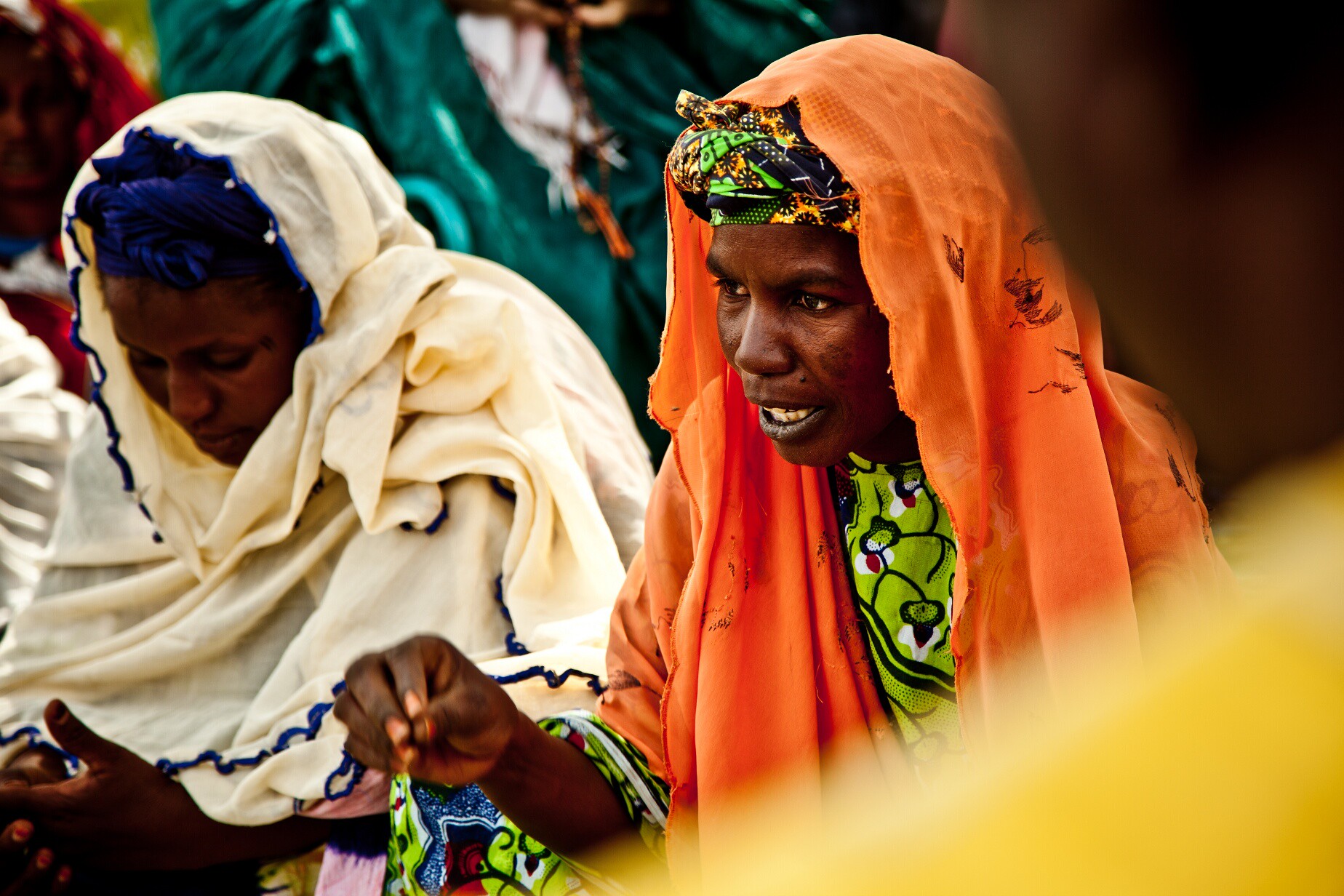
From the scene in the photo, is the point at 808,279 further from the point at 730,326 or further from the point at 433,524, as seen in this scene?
the point at 433,524

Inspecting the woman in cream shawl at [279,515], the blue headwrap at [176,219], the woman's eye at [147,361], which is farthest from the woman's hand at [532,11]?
the woman's eye at [147,361]

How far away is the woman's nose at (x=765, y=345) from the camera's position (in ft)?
5.57

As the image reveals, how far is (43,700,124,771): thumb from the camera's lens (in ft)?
→ 7.26

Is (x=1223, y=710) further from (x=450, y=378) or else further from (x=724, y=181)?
(x=450, y=378)

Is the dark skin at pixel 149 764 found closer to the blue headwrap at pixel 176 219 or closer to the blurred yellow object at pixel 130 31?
the blue headwrap at pixel 176 219

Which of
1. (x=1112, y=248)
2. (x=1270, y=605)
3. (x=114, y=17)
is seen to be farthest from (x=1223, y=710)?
(x=114, y=17)

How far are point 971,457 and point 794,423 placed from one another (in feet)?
0.78

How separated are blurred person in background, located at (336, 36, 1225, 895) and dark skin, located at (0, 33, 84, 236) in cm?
318

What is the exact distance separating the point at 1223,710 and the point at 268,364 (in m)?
2.39

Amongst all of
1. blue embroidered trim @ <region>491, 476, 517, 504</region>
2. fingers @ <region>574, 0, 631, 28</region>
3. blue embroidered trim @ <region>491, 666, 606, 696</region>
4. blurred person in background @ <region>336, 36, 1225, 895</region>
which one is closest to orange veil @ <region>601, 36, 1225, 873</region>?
blurred person in background @ <region>336, 36, 1225, 895</region>

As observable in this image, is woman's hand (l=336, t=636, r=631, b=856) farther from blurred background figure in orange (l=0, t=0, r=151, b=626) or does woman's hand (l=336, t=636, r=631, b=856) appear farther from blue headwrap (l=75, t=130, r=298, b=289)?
blurred background figure in orange (l=0, t=0, r=151, b=626)

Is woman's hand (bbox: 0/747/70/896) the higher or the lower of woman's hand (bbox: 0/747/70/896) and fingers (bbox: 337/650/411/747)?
the lower

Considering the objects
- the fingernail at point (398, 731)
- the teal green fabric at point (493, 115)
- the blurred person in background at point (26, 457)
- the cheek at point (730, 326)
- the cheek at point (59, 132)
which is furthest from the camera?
the cheek at point (59, 132)

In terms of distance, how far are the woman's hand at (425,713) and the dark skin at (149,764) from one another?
87 centimetres
